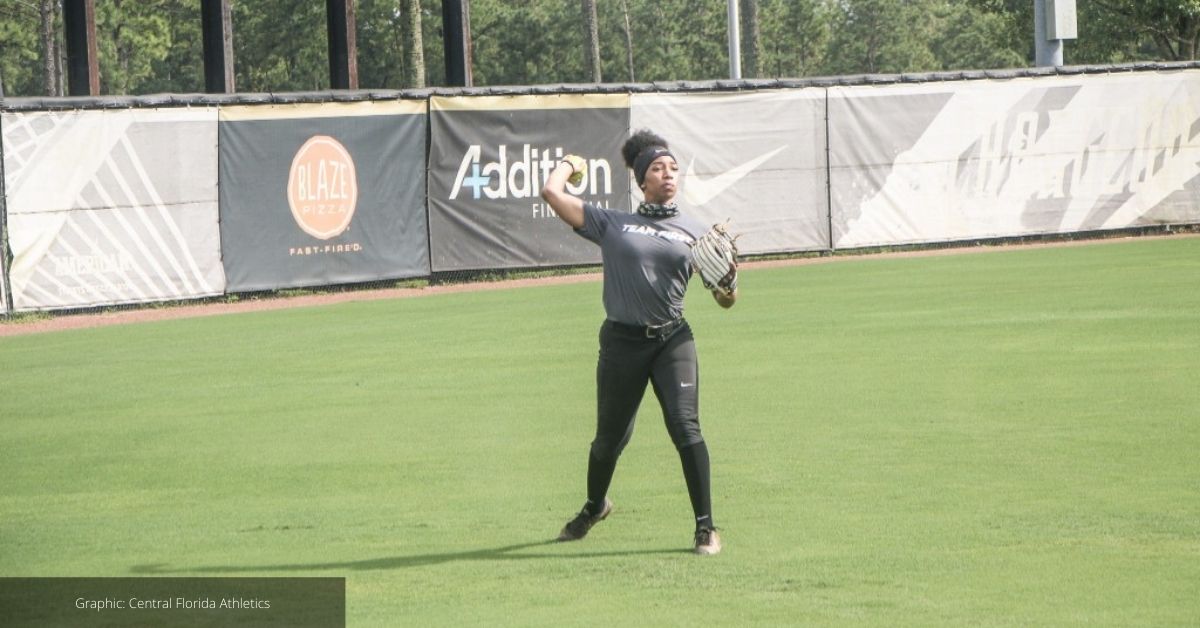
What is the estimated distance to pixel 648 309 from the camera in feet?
26.1

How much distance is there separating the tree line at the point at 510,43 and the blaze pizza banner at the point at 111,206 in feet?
106

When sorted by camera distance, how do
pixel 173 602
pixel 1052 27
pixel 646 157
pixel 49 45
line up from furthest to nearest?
pixel 49 45
pixel 1052 27
pixel 646 157
pixel 173 602

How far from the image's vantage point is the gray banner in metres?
6.80

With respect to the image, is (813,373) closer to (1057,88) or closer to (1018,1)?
(1057,88)

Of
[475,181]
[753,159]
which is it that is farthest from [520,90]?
[753,159]

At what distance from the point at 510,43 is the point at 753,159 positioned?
1773 inches

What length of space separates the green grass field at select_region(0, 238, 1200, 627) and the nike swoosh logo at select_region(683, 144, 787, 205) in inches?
266

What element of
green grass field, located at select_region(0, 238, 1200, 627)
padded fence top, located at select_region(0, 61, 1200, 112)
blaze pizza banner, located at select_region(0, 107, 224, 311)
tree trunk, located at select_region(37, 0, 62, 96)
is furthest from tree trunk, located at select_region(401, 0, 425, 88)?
tree trunk, located at select_region(37, 0, 62, 96)

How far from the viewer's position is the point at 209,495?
9.72 meters

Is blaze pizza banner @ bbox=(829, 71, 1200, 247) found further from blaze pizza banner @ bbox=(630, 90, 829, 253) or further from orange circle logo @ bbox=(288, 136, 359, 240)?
orange circle logo @ bbox=(288, 136, 359, 240)

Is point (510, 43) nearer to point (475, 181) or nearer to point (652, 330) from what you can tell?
point (475, 181)

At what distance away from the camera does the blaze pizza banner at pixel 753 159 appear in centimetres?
2523

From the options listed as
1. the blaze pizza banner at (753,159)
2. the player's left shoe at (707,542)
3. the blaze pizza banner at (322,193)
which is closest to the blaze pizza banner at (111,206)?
the blaze pizza banner at (322,193)

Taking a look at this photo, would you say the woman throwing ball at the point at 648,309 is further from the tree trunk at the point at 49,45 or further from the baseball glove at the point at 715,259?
the tree trunk at the point at 49,45
